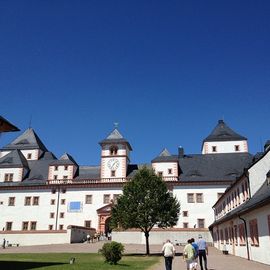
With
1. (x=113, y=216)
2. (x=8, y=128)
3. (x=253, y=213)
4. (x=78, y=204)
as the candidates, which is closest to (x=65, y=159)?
(x=78, y=204)

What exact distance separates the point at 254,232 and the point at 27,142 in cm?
6270

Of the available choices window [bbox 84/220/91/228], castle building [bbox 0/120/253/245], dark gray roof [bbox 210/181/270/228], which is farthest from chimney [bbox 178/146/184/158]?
dark gray roof [bbox 210/181/270/228]

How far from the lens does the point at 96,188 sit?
2411 inches

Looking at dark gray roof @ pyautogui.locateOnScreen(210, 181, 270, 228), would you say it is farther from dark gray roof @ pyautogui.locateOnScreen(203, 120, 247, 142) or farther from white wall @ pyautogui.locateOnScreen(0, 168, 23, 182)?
dark gray roof @ pyautogui.locateOnScreen(203, 120, 247, 142)

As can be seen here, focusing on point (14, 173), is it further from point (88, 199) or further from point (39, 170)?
point (88, 199)

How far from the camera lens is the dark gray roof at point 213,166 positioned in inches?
2329

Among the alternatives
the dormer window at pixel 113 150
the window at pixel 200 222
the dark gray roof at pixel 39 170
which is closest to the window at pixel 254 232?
the window at pixel 200 222

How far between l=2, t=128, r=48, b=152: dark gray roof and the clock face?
19.9 meters

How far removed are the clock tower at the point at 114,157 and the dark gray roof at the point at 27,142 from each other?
1859 centimetres

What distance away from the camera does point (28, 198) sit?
204 ft

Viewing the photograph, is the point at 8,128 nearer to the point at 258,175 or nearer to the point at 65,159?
the point at 258,175

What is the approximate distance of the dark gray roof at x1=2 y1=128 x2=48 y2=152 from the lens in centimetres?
7531

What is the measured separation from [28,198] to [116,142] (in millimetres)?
18407

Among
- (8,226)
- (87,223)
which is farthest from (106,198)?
(8,226)
